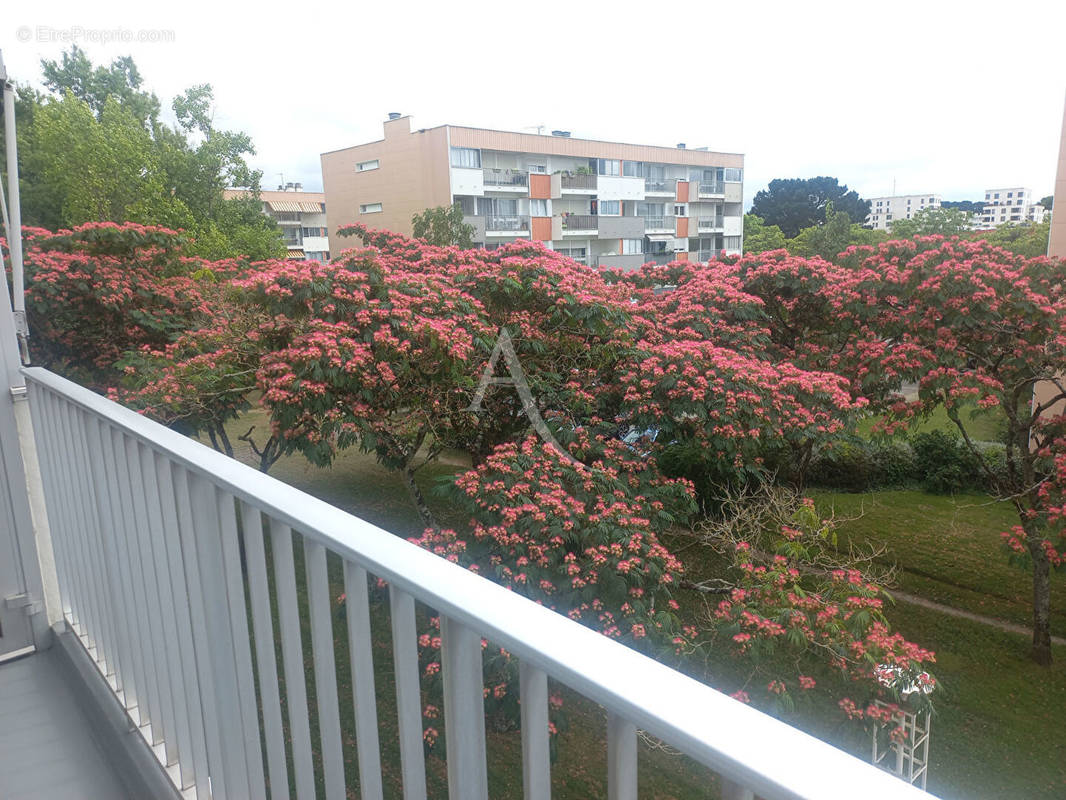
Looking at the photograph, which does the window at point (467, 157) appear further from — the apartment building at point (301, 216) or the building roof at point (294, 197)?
the apartment building at point (301, 216)

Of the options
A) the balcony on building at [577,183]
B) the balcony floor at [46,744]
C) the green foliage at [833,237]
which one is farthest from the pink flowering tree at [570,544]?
the balcony on building at [577,183]

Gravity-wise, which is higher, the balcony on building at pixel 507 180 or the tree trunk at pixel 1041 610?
the balcony on building at pixel 507 180

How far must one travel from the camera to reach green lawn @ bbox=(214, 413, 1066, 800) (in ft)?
8.45

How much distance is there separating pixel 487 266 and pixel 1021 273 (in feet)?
12.7

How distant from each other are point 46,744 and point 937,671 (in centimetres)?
557

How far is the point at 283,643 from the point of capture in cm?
82

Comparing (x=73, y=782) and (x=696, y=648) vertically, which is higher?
(x=73, y=782)

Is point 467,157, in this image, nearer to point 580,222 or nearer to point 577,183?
point 580,222

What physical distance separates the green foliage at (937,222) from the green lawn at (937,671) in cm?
1102

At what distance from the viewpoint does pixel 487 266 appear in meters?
5.22

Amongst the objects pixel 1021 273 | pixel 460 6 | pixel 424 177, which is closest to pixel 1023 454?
pixel 1021 273

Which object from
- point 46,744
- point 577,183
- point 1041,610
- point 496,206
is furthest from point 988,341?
point 577,183

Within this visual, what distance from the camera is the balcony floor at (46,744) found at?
4.44 ft

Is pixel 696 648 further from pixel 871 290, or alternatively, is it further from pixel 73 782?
pixel 871 290
